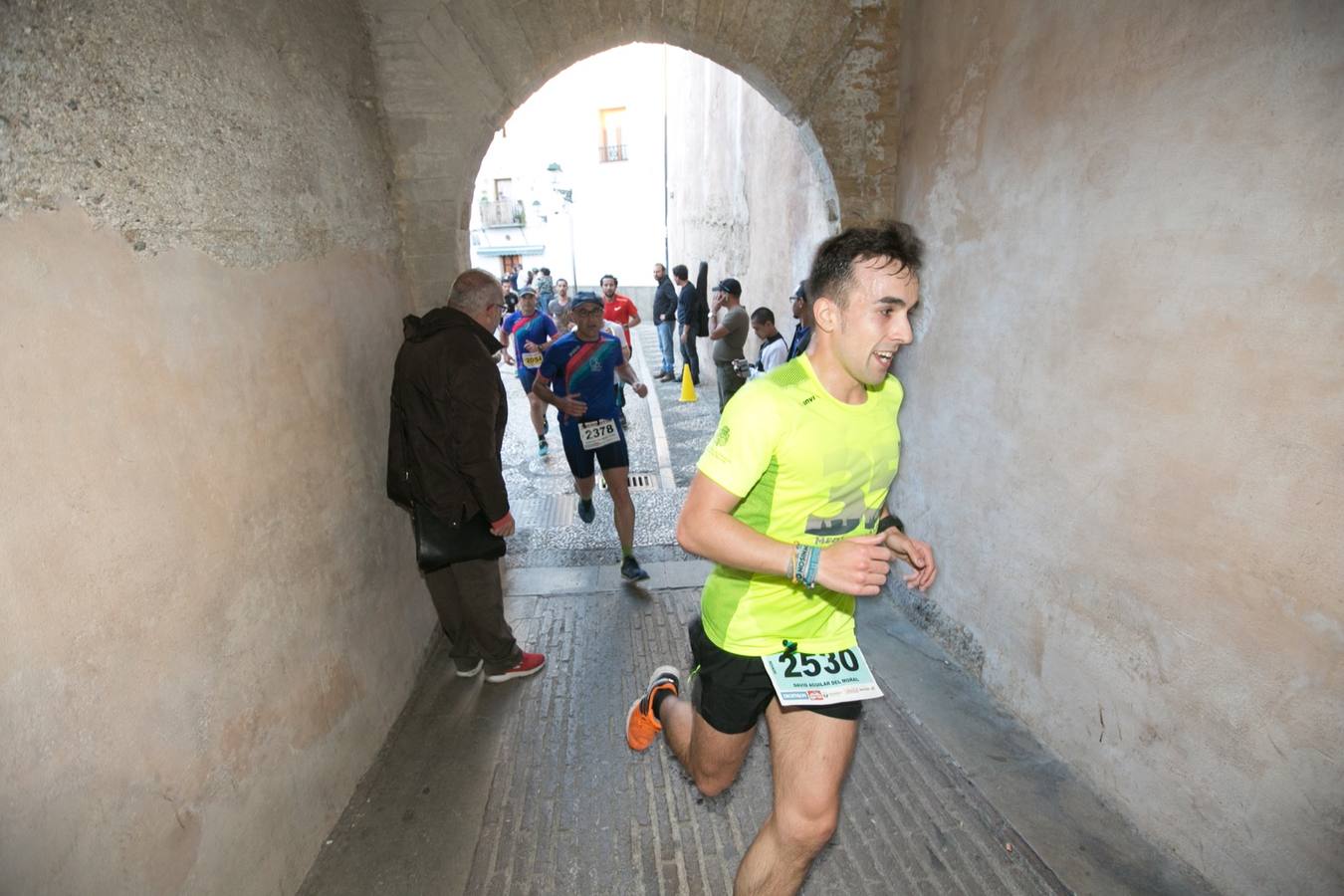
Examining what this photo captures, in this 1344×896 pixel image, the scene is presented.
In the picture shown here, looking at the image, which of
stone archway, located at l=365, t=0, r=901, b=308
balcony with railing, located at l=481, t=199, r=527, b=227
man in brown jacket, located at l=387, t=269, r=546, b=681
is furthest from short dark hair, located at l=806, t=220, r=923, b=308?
balcony with railing, located at l=481, t=199, r=527, b=227

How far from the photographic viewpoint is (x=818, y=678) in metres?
2.10

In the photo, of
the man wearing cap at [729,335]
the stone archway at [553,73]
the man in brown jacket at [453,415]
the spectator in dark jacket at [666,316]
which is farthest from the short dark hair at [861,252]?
the spectator in dark jacket at [666,316]

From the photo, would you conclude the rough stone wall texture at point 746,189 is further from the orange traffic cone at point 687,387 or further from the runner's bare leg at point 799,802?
the runner's bare leg at point 799,802

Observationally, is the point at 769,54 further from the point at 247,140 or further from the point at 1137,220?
the point at 247,140

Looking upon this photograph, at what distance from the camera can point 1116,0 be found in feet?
8.03

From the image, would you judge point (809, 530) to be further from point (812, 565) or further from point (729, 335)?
point (729, 335)

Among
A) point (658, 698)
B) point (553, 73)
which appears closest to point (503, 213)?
point (553, 73)

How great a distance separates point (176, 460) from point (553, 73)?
316cm

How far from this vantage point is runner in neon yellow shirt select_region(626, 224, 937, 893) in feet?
6.21

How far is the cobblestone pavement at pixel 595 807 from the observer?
245 cm

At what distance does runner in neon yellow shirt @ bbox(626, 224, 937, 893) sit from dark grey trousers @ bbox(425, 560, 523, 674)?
5.62 feet

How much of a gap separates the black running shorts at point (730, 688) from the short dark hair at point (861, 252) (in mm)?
1158

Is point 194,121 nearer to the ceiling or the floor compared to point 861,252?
nearer to the ceiling

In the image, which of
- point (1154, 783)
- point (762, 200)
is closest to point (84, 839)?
point (1154, 783)
